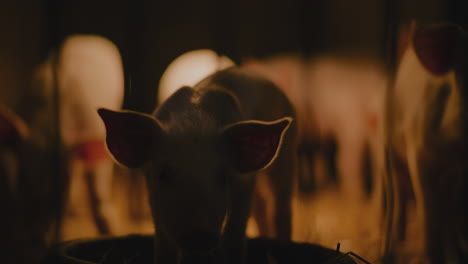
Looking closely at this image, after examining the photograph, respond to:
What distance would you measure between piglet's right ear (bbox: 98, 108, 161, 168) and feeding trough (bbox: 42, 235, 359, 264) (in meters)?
0.21

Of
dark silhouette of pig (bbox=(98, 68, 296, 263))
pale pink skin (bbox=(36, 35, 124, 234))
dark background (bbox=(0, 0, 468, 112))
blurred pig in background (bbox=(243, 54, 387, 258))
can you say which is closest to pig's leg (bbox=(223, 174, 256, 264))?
dark silhouette of pig (bbox=(98, 68, 296, 263))

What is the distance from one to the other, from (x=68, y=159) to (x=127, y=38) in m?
0.43

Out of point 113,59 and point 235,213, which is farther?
point 113,59

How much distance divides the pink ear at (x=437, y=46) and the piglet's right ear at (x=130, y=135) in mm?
687

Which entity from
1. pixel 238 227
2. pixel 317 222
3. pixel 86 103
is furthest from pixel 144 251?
pixel 317 222

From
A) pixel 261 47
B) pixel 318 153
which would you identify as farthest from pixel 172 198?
pixel 318 153

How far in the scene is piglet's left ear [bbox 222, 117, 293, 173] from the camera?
32.0 inches

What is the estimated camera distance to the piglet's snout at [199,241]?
0.73 m

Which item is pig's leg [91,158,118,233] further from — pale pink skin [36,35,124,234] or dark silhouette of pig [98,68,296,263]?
dark silhouette of pig [98,68,296,263]

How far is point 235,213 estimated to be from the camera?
933 millimetres

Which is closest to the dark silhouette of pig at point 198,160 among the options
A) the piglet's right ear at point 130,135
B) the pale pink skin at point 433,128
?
the piglet's right ear at point 130,135

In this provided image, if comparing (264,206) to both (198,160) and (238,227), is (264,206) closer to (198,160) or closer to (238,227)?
(238,227)

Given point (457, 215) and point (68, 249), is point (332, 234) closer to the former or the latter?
point (457, 215)

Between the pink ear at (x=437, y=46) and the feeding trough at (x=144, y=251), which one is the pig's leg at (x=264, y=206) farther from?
the pink ear at (x=437, y=46)
